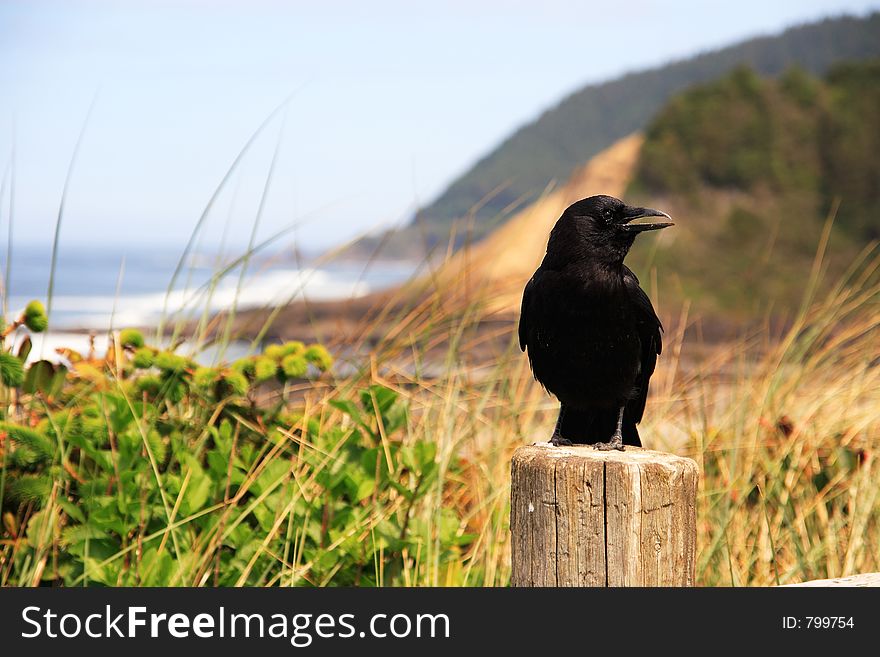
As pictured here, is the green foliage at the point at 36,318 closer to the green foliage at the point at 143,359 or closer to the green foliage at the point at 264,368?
the green foliage at the point at 143,359

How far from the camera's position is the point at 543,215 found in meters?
20.1

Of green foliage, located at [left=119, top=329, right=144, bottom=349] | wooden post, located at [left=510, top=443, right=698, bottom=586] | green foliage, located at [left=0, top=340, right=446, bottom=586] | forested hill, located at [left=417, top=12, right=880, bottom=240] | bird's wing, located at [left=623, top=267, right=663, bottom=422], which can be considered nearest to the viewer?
wooden post, located at [left=510, top=443, right=698, bottom=586]

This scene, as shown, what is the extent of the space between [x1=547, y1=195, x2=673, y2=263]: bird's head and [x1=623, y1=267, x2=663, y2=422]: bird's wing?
0.10 meters

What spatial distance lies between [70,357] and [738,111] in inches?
959

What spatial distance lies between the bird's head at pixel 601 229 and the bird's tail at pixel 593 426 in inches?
17.6

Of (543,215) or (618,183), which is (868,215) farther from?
(543,215)

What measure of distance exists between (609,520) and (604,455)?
157 millimetres

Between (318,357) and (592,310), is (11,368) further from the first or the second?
(592,310)

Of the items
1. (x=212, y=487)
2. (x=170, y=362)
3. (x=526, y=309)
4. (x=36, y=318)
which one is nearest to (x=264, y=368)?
(x=170, y=362)

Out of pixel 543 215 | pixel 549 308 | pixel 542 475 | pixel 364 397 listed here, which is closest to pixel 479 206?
pixel 364 397

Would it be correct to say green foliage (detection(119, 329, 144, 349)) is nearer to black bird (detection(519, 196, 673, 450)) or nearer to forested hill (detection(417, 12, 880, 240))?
black bird (detection(519, 196, 673, 450))

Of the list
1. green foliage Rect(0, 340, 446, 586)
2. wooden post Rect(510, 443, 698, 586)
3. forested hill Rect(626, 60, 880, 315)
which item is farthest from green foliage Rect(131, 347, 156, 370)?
forested hill Rect(626, 60, 880, 315)

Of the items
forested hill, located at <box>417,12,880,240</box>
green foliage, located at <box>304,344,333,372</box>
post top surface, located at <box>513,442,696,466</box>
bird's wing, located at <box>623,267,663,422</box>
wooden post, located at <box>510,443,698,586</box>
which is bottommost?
wooden post, located at <box>510,443,698,586</box>

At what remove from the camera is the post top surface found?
1.95 m
